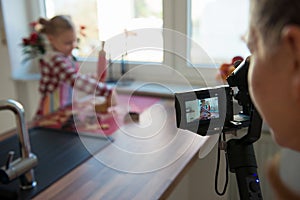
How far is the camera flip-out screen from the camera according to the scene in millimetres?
544

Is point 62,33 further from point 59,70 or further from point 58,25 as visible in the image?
point 59,70

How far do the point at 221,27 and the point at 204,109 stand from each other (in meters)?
1.09

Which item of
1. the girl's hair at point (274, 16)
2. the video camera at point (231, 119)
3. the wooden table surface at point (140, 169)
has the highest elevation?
the girl's hair at point (274, 16)

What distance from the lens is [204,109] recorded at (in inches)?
21.9

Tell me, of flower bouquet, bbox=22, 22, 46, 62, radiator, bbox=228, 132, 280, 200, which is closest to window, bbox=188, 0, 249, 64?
radiator, bbox=228, 132, 280, 200

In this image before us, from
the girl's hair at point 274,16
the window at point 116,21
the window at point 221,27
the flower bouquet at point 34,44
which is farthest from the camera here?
the flower bouquet at point 34,44

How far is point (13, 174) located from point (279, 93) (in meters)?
0.74

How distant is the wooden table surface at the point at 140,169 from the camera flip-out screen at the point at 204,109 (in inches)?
5.2

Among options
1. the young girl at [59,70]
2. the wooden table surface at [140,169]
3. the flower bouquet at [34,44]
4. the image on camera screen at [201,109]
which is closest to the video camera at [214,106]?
the image on camera screen at [201,109]

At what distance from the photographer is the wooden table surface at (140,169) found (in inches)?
30.9

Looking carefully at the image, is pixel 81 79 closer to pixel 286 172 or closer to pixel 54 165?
pixel 54 165

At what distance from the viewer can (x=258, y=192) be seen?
602 millimetres

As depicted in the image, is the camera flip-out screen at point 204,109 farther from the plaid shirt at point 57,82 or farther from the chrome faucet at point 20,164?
the plaid shirt at point 57,82

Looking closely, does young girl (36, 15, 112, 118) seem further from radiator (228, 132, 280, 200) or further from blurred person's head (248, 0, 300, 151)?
blurred person's head (248, 0, 300, 151)
